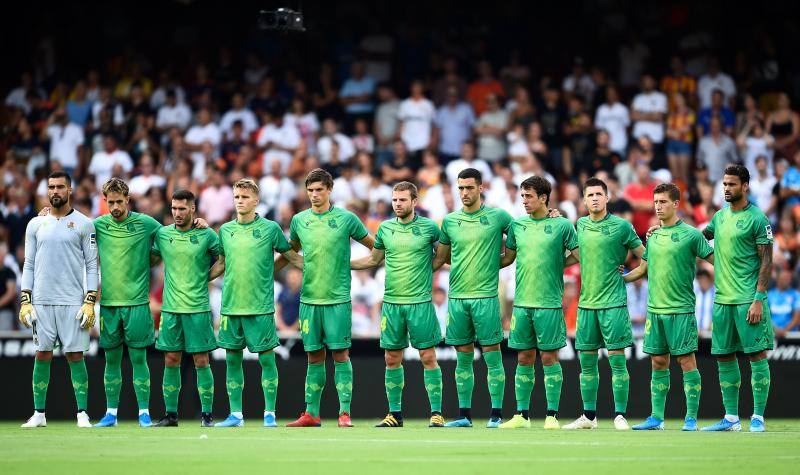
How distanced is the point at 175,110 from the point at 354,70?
3140mm

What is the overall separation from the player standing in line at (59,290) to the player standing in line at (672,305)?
560 centimetres


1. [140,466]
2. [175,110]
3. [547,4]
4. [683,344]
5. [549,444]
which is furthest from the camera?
[547,4]

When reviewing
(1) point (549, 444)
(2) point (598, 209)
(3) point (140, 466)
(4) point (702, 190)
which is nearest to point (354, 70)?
(4) point (702, 190)

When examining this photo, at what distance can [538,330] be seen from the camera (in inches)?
538

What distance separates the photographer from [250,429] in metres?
13.5

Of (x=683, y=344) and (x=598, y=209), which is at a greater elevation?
(x=598, y=209)

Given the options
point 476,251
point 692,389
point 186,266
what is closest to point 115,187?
point 186,266

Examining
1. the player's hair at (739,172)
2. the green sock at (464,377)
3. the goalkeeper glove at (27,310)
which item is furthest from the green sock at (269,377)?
the player's hair at (739,172)

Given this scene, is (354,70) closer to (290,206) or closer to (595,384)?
(290,206)

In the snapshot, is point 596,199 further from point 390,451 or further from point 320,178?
point 390,451

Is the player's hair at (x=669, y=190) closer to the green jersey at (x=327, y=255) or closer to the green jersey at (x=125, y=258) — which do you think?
the green jersey at (x=327, y=255)

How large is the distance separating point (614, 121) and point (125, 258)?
10540 mm

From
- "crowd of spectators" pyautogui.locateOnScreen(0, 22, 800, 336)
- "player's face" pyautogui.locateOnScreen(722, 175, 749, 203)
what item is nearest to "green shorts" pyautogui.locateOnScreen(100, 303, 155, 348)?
"crowd of spectators" pyautogui.locateOnScreen(0, 22, 800, 336)

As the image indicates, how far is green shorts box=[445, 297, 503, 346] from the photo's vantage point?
1370 centimetres
